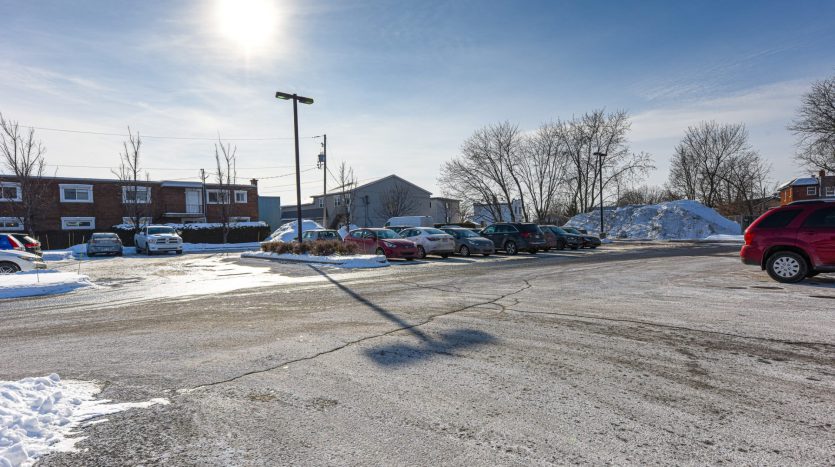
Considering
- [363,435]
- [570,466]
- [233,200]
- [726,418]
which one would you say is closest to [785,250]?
[726,418]

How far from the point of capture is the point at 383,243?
792 inches

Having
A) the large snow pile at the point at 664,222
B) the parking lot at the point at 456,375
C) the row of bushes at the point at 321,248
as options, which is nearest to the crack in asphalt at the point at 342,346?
the parking lot at the point at 456,375

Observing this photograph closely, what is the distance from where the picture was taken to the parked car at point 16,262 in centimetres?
1371

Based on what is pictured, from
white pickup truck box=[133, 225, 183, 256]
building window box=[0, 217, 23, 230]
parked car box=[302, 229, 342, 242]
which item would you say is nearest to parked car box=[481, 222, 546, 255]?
parked car box=[302, 229, 342, 242]

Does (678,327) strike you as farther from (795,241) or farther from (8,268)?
(8,268)

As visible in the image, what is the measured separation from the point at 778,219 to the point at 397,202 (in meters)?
53.7

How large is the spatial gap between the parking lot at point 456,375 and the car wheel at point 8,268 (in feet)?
21.0

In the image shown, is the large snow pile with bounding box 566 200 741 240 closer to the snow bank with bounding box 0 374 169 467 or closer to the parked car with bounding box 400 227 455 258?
the parked car with bounding box 400 227 455 258

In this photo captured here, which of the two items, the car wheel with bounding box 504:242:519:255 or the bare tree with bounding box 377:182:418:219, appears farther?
the bare tree with bounding box 377:182:418:219

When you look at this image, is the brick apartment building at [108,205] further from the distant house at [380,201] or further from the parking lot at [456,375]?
the parking lot at [456,375]

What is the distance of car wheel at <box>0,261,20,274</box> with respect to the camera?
13.7 m

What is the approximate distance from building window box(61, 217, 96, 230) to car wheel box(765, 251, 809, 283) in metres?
48.3

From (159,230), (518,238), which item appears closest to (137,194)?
(159,230)

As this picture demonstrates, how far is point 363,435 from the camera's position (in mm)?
3133
